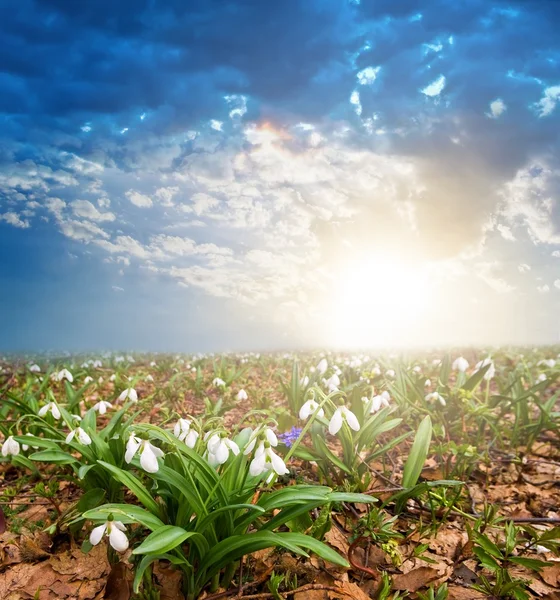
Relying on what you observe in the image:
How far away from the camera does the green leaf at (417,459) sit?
9.66 feet

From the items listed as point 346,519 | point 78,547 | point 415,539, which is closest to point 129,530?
point 78,547

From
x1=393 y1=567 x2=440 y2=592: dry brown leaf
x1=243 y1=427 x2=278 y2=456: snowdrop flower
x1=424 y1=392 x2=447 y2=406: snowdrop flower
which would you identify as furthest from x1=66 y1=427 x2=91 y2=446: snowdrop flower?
x1=424 y1=392 x2=447 y2=406: snowdrop flower

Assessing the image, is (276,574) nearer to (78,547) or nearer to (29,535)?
(78,547)

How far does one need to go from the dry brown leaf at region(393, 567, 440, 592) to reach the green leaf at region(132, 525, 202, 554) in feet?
3.85

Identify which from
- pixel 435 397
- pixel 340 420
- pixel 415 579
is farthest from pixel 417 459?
pixel 435 397

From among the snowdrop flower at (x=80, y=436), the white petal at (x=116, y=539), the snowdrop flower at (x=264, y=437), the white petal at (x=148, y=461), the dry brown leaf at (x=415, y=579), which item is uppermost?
the snowdrop flower at (x=264, y=437)

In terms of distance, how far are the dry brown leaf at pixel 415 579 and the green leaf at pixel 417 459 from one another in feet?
2.14

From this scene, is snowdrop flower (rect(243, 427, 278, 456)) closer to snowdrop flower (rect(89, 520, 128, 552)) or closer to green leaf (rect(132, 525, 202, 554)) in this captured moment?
green leaf (rect(132, 525, 202, 554))

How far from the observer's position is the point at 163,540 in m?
1.79

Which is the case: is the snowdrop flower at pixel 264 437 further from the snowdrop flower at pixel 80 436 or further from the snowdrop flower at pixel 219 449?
the snowdrop flower at pixel 80 436

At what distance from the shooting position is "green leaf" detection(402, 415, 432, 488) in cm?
295

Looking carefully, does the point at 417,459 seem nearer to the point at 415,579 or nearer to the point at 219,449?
the point at 415,579

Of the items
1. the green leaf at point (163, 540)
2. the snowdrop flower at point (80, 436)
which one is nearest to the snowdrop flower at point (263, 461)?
the green leaf at point (163, 540)

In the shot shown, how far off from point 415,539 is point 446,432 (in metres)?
2.04
